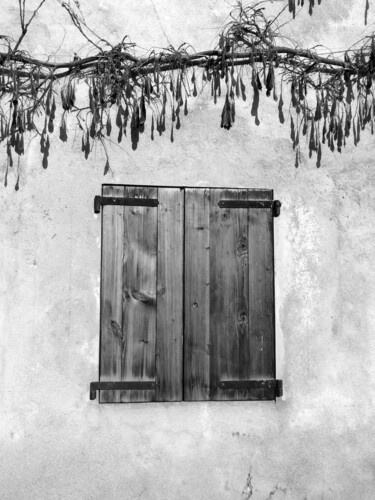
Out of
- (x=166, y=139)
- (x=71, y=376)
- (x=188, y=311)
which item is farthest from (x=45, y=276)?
(x=166, y=139)

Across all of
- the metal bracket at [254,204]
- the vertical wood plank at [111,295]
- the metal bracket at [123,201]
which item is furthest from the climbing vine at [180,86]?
the metal bracket at [254,204]

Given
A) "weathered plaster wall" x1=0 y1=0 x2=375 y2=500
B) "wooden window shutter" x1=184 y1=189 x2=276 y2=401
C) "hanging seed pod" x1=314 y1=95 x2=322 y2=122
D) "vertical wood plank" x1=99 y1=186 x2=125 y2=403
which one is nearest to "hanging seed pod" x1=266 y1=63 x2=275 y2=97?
"weathered plaster wall" x1=0 y1=0 x2=375 y2=500

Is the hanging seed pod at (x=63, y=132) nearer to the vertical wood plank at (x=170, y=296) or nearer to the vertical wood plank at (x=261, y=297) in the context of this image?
the vertical wood plank at (x=170, y=296)

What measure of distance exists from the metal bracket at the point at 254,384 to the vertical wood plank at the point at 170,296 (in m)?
0.27

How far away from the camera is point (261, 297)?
13.2 ft

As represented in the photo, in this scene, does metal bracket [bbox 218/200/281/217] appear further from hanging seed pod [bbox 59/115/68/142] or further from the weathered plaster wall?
hanging seed pod [bbox 59/115/68/142]

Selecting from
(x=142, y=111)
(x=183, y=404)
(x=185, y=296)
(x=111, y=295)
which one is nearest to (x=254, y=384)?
(x=183, y=404)

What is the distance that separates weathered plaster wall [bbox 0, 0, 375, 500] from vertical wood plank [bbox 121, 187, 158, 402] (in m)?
0.17

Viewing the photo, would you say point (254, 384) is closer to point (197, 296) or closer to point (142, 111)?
point (197, 296)

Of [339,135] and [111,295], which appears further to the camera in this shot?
[339,135]

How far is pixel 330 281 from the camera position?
13.6 feet

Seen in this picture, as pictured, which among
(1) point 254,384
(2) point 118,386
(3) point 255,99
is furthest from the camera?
(3) point 255,99

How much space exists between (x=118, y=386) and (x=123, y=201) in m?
1.11

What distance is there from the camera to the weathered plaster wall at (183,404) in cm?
384
